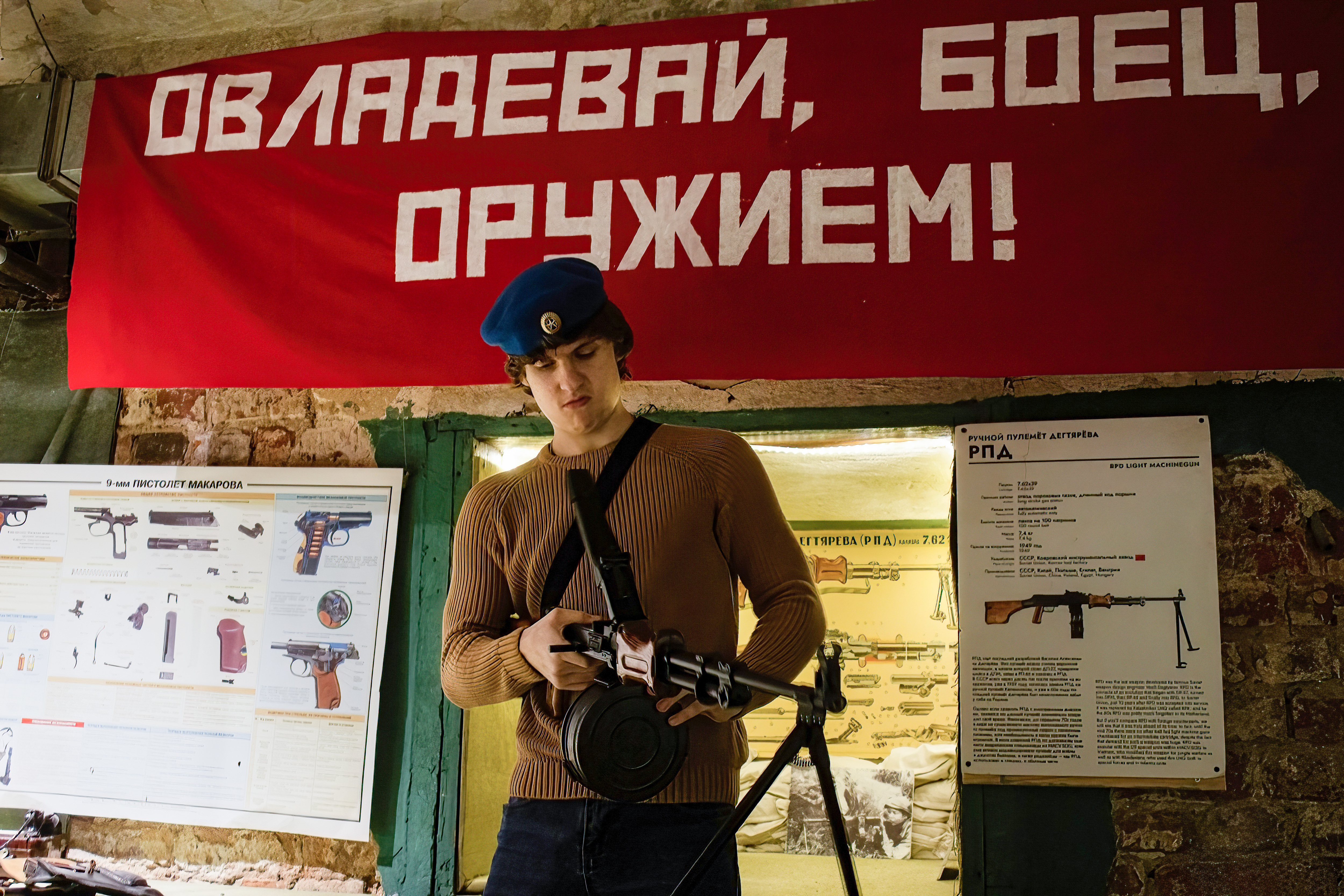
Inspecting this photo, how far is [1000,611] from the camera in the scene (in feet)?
7.64

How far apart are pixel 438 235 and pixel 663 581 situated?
4.83 feet

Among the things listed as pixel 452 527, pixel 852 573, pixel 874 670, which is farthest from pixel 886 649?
pixel 452 527

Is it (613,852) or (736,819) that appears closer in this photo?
(736,819)

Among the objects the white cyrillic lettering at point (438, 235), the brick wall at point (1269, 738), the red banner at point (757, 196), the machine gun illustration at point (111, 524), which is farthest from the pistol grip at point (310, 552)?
the brick wall at point (1269, 738)

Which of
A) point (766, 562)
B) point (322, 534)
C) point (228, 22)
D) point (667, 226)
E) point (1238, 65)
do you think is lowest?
point (766, 562)

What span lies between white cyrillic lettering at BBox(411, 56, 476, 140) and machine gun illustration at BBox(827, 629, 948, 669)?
205cm

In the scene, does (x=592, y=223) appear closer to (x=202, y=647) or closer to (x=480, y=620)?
(x=480, y=620)

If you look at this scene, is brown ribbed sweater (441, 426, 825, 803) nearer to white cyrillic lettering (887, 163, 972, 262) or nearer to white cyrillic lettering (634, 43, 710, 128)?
white cyrillic lettering (887, 163, 972, 262)

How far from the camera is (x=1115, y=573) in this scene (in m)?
2.29

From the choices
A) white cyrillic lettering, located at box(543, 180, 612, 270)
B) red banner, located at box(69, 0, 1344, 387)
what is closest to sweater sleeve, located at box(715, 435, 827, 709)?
red banner, located at box(69, 0, 1344, 387)

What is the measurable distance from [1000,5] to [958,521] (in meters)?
1.33

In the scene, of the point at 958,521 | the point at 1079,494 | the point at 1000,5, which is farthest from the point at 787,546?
the point at 1000,5

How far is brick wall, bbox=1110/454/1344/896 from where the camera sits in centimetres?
216

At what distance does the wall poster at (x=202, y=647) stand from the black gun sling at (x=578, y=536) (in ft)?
3.84
